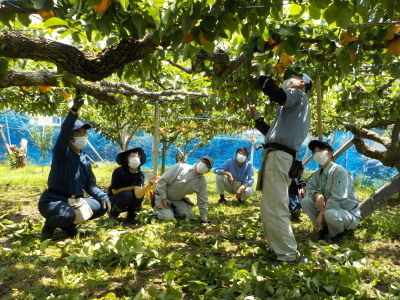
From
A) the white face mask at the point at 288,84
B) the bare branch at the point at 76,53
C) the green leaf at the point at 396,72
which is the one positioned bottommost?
the white face mask at the point at 288,84

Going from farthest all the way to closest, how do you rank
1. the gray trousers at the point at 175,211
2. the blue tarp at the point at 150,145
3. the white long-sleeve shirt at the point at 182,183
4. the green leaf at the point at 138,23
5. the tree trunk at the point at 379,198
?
1. the blue tarp at the point at 150,145
2. the white long-sleeve shirt at the point at 182,183
3. the gray trousers at the point at 175,211
4. the tree trunk at the point at 379,198
5. the green leaf at the point at 138,23

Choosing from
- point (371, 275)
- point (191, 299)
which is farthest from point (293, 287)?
point (371, 275)

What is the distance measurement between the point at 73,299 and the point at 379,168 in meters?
13.5

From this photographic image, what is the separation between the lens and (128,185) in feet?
15.0

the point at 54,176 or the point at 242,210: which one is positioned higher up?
the point at 54,176

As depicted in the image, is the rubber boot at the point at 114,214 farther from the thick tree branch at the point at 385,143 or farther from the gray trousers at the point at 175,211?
the thick tree branch at the point at 385,143

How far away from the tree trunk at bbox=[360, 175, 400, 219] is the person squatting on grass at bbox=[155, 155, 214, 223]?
190cm

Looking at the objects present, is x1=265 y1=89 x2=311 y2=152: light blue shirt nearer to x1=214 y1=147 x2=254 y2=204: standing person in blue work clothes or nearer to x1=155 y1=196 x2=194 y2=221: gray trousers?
x1=155 y1=196 x2=194 y2=221: gray trousers

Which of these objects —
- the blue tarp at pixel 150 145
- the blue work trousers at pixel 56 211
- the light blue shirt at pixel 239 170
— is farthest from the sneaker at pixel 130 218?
the blue tarp at pixel 150 145

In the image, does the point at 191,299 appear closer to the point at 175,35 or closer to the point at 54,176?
the point at 175,35

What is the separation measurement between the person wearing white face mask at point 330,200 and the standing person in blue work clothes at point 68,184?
2336mm

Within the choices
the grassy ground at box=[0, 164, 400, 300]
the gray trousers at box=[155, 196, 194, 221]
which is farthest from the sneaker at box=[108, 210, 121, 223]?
the gray trousers at box=[155, 196, 194, 221]

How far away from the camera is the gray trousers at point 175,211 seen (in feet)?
14.7

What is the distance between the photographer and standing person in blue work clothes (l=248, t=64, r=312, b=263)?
2.75 metres
